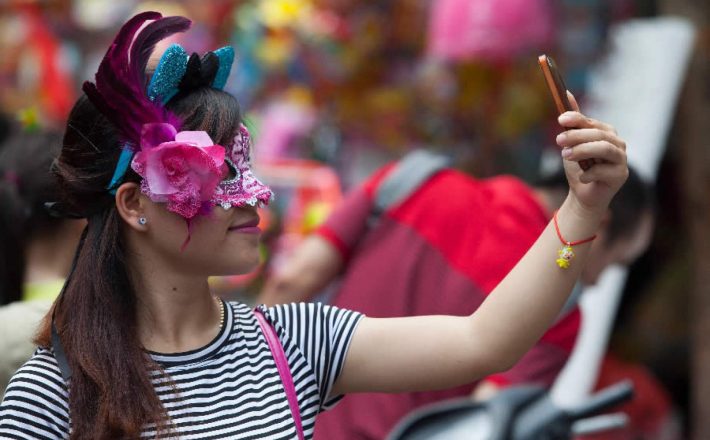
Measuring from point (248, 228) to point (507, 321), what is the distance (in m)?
0.48

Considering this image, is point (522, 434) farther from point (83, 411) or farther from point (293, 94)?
point (293, 94)

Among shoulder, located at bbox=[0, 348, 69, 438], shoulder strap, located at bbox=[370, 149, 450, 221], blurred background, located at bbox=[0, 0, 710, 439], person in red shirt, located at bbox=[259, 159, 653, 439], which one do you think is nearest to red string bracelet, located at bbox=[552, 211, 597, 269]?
shoulder, located at bbox=[0, 348, 69, 438]

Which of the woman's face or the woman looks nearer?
the woman

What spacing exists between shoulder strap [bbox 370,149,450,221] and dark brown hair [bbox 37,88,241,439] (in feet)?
4.00

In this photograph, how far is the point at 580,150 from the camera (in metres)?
1.72

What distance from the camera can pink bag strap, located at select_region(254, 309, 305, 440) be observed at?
1.83 meters

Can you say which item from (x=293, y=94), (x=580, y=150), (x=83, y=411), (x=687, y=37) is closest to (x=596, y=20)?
(x=687, y=37)

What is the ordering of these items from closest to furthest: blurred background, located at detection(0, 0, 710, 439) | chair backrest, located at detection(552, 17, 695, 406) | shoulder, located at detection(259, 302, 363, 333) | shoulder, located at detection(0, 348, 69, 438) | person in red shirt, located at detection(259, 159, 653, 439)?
1. shoulder, located at detection(0, 348, 69, 438)
2. shoulder, located at detection(259, 302, 363, 333)
3. person in red shirt, located at detection(259, 159, 653, 439)
4. chair backrest, located at detection(552, 17, 695, 406)
5. blurred background, located at detection(0, 0, 710, 439)

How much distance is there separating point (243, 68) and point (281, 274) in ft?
10.0

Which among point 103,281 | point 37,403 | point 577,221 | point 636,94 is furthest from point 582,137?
point 636,94

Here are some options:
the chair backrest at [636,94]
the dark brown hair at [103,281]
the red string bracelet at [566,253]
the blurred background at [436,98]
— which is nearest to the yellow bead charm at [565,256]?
the red string bracelet at [566,253]

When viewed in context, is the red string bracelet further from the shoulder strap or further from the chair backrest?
the chair backrest

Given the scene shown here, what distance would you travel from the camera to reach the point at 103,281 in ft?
6.08

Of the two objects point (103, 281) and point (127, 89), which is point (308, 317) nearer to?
point (103, 281)
